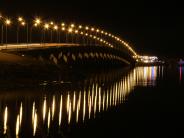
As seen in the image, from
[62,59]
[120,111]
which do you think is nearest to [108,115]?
[120,111]

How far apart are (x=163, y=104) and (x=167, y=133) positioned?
1992 centimetres

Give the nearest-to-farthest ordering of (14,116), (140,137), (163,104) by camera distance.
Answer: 1. (140,137)
2. (14,116)
3. (163,104)

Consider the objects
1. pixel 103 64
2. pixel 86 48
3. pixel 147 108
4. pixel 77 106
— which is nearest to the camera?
pixel 77 106

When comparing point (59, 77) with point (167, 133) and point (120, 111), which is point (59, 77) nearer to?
point (120, 111)

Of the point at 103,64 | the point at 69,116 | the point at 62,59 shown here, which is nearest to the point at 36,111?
the point at 69,116

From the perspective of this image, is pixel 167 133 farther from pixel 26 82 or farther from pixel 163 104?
pixel 26 82

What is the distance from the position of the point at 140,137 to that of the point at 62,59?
81889 mm

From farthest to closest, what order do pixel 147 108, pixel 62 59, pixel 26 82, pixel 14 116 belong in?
pixel 62 59
pixel 26 82
pixel 147 108
pixel 14 116

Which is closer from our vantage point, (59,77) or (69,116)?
(69,116)

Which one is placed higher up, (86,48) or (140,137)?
(86,48)

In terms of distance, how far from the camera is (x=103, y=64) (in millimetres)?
161125

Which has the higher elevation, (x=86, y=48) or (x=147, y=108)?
(x=86, y=48)

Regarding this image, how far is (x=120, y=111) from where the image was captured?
45250mm

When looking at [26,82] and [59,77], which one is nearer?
[26,82]
